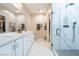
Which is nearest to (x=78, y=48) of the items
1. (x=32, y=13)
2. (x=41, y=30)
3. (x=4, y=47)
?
(x=4, y=47)

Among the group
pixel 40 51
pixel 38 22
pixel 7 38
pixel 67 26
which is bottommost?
pixel 40 51

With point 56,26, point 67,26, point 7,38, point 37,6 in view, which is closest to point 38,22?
point 37,6

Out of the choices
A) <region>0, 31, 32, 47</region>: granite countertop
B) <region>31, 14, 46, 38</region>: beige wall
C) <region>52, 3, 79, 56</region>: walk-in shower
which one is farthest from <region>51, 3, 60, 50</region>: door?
<region>31, 14, 46, 38</region>: beige wall

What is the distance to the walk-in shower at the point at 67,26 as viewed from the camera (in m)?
4.48

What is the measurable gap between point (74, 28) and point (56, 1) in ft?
4.29

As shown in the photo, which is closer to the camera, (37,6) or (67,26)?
(67,26)

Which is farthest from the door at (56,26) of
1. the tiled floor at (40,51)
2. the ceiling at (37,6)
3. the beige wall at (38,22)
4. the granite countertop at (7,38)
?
the beige wall at (38,22)

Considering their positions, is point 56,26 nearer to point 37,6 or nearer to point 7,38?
point 37,6

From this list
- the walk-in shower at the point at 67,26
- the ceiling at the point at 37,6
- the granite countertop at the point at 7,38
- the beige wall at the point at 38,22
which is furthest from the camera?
the beige wall at the point at 38,22

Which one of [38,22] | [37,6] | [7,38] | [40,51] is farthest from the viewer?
[38,22]

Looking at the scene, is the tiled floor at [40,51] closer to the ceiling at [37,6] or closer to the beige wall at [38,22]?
the ceiling at [37,6]

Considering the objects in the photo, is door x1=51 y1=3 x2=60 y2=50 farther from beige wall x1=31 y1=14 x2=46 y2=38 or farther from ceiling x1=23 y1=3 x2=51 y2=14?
beige wall x1=31 y1=14 x2=46 y2=38

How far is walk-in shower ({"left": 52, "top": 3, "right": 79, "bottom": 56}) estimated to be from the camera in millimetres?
4484

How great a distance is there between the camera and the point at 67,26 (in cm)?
450
